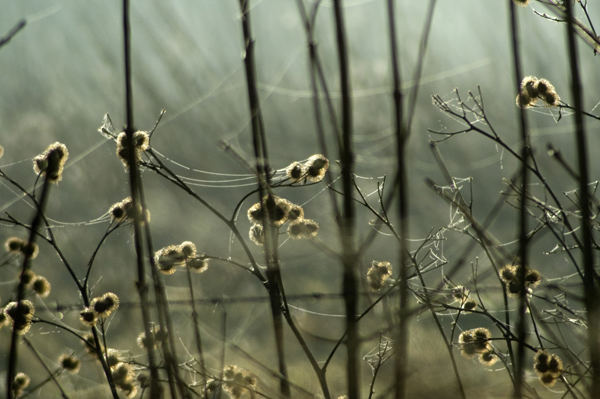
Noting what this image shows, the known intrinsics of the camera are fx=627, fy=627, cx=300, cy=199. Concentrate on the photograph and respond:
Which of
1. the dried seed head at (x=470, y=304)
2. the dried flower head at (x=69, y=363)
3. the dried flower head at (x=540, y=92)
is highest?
the dried flower head at (x=540, y=92)

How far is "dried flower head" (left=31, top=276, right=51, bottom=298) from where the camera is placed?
1523 millimetres

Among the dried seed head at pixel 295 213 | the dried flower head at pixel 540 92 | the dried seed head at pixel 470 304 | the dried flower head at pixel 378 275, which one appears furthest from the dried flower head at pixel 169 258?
the dried flower head at pixel 540 92

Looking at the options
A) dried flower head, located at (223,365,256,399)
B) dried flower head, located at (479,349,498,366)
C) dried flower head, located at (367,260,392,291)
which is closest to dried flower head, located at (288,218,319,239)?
dried flower head, located at (367,260,392,291)

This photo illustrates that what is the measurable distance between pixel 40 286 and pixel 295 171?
739 millimetres

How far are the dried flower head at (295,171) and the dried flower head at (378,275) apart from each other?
226mm

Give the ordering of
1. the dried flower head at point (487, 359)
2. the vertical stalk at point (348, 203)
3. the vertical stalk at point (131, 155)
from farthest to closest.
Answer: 1. the dried flower head at point (487, 359)
2. the vertical stalk at point (131, 155)
3. the vertical stalk at point (348, 203)

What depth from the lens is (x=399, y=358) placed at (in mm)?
544

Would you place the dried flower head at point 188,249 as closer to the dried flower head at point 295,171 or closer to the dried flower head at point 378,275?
the dried flower head at point 295,171

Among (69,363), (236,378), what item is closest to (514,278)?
(236,378)

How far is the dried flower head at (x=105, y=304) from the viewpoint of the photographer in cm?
119

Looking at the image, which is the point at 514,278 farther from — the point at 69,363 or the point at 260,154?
the point at 69,363

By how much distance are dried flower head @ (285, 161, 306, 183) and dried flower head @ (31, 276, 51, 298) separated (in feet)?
2.33

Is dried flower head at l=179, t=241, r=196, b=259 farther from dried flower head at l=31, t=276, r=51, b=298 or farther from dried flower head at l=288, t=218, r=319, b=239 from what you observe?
dried flower head at l=31, t=276, r=51, b=298

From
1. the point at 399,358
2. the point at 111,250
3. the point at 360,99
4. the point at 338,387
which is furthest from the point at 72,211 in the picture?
the point at 399,358
